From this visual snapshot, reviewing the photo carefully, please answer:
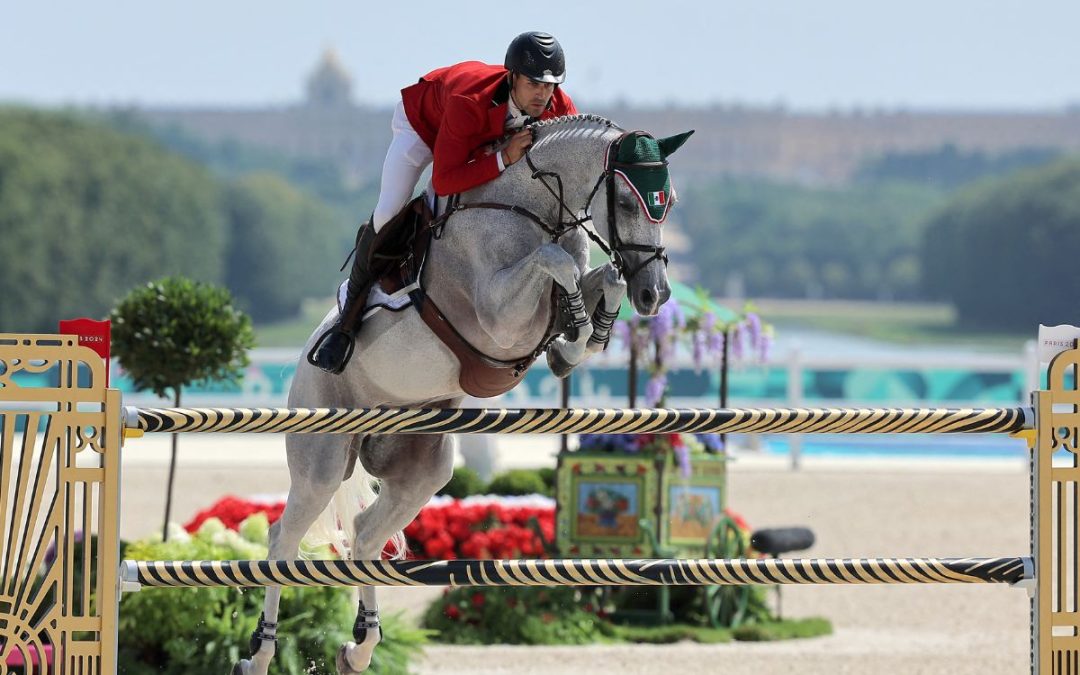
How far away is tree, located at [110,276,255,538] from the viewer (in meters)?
9.62

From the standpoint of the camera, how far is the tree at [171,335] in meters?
9.62

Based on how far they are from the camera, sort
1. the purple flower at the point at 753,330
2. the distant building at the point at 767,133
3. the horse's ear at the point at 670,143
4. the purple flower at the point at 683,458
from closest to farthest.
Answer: the horse's ear at the point at 670,143, the purple flower at the point at 683,458, the purple flower at the point at 753,330, the distant building at the point at 767,133

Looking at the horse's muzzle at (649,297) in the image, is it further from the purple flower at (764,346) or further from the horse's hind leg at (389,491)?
the purple flower at (764,346)

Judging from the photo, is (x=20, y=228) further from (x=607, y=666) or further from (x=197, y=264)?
(x=607, y=666)

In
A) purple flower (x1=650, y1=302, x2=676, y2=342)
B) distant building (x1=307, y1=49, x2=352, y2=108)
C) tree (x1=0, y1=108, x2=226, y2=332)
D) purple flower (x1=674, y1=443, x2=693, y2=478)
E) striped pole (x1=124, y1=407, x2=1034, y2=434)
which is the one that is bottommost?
purple flower (x1=674, y1=443, x2=693, y2=478)

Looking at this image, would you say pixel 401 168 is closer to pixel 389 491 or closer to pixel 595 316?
Answer: pixel 595 316

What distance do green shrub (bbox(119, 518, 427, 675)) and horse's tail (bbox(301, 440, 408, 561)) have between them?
789mm

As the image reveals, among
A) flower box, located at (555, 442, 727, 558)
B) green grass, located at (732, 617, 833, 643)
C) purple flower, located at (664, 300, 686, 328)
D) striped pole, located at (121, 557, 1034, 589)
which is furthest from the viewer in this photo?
purple flower, located at (664, 300, 686, 328)

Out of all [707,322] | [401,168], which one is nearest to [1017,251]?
[707,322]

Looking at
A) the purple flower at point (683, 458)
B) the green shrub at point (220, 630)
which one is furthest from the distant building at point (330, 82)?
the green shrub at point (220, 630)

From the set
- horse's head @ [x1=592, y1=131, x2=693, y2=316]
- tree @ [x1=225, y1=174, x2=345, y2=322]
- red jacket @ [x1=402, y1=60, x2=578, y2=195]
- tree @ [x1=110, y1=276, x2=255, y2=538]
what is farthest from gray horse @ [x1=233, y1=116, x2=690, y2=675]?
tree @ [x1=225, y1=174, x2=345, y2=322]

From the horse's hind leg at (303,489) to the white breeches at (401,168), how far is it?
2.78 feet

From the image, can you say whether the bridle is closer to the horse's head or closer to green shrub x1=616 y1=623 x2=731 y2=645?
the horse's head

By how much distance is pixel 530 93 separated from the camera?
563 centimetres
